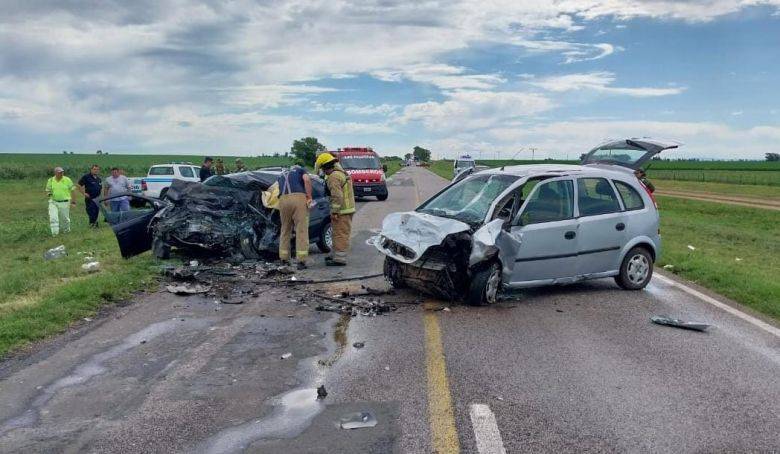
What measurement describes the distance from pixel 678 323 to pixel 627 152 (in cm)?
389

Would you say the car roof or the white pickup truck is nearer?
A: the car roof

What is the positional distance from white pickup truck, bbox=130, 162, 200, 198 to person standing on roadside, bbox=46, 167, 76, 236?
9250 mm

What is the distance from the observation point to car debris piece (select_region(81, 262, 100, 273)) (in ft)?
32.8

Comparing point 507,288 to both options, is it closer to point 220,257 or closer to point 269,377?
point 269,377

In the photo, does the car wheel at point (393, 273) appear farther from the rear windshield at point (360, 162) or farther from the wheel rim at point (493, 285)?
the rear windshield at point (360, 162)

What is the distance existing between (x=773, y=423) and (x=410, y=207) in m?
18.2

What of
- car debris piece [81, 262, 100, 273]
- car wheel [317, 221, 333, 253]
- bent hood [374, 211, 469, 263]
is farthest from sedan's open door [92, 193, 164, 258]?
bent hood [374, 211, 469, 263]

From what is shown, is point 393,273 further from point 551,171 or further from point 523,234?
point 551,171

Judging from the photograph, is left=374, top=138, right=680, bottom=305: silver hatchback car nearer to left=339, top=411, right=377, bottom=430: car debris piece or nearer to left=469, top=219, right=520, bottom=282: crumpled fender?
left=469, top=219, right=520, bottom=282: crumpled fender

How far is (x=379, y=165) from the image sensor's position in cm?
2688

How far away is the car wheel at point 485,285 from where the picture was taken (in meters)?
7.47

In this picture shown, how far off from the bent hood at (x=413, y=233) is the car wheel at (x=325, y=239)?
161 inches

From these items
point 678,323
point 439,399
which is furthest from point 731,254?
point 439,399

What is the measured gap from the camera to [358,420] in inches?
168
